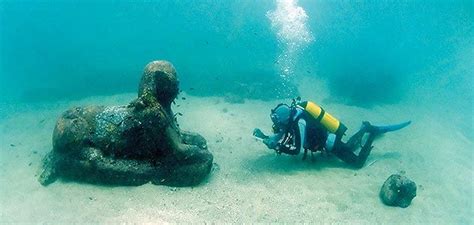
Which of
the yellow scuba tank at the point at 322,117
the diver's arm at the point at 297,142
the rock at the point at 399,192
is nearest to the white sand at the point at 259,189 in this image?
the rock at the point at 399,192

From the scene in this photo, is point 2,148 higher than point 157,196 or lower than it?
lower

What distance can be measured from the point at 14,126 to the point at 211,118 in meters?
9.44

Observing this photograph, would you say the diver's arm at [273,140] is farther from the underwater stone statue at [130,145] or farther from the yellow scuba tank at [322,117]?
the underwater stone statue at [130,145]

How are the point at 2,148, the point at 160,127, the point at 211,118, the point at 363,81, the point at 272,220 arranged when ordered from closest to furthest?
the point at 272,220, the point at 160,127, the point at 2,148, the point at 211,118, the point at 363,81

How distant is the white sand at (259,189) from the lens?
6441 mm

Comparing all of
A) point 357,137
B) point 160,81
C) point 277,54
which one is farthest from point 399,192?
point 277,54

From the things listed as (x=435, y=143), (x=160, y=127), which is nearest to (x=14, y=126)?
(x=160, y=127)

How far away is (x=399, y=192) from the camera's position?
24.9 feet

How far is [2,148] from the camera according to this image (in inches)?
467

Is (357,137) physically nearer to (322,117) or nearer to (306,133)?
(322,117)

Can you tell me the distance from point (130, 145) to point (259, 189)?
304cm

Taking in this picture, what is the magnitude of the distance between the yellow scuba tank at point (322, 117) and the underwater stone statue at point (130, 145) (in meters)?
3.49

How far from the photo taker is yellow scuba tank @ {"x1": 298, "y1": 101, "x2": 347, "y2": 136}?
913cm

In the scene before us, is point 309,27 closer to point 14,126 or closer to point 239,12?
point 239,12
